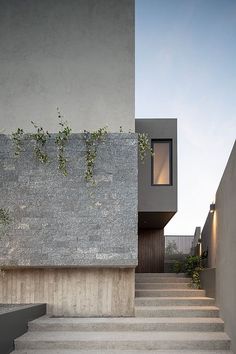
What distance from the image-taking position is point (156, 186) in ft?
38.0

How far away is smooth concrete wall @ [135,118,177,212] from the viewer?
11492 millimetres

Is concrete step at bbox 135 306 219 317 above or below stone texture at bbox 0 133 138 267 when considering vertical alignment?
below

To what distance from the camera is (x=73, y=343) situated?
657 cm

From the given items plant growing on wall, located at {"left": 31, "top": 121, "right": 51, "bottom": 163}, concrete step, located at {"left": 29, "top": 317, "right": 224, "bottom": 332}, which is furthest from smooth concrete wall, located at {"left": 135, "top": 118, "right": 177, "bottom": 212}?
concrete step, located at {"left": 29, "top": 317, "right": 224, "bottom": 332}

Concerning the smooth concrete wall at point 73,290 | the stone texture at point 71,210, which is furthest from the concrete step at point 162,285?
the stone texture at point 71,210

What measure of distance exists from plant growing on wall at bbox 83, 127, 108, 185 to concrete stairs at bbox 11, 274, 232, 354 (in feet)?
8.23

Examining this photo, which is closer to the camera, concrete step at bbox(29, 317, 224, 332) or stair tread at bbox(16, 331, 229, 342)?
stair tread at bbox(16, 331, 229, 342)

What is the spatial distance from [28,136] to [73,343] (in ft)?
12.6

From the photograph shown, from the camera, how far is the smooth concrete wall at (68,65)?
346 inches

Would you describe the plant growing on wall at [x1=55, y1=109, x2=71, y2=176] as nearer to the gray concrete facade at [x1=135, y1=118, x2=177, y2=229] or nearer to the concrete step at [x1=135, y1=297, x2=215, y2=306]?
the concrete step at [x1=135, y1=297, x2=215, y2=306]

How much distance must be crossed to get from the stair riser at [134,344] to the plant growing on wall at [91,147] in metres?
2.86

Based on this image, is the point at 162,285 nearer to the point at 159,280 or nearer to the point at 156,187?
the point at 159,280

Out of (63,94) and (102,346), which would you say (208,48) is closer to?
(63,94)

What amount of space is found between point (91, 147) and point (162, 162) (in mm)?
3829
